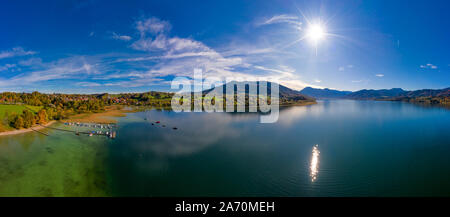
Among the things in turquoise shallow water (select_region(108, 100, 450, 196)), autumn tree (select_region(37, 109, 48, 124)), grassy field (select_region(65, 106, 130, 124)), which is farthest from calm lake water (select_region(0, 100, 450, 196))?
grassy field (select_region(65, 106, 130, 124))

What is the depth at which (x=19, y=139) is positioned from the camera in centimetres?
3728

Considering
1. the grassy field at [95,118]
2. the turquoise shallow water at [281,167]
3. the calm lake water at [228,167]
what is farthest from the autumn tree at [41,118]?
the turquoise shallow water at [281,167]

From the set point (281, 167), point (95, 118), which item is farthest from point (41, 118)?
point (281, 167)

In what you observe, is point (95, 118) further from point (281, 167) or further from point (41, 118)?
point (281, 167)

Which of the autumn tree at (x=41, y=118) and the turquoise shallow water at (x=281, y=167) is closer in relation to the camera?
the turquoise shallow water at (x=281, y=167)

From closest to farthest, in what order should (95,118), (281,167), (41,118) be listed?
(281,167)
(41,118)
(95,118)

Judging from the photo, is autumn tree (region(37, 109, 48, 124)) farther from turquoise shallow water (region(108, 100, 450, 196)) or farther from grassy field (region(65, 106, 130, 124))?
turquoise shallow water (region(108, 100, 450, 196))

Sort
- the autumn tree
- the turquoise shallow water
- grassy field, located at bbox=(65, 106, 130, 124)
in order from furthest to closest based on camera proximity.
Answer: grassy field, located at bbox=(65, 106, 130, 124) → the autumn tree → the turquoise shallow water

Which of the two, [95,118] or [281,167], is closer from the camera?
[281,167]

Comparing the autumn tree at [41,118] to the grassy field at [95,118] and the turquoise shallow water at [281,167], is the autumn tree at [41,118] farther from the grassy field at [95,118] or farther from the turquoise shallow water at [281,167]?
the turquoise shallow water at [281,167]

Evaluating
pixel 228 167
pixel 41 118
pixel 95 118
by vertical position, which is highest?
pixel 41 118
